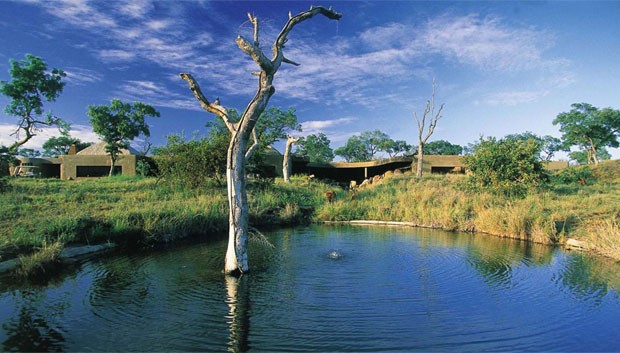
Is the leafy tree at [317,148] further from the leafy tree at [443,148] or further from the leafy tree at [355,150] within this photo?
the leafy tree at [443,148]

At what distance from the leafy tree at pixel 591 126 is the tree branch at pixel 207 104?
4436 cm

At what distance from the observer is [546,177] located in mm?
17250

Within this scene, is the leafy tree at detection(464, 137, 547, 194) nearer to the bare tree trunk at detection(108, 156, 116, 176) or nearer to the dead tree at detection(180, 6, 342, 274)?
the dead tree at detection(180, 6, 342, 274)

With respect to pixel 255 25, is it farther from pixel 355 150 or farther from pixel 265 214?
pixel 355 150

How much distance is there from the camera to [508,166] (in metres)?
16.5

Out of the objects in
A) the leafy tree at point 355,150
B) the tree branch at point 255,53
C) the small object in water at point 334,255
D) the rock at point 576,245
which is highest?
the leafy tree at point 355,150

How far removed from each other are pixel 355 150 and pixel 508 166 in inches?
1662

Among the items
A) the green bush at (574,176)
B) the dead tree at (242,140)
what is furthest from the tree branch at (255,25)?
the green bush at (574,176)

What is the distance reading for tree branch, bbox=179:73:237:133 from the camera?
7.00 metres

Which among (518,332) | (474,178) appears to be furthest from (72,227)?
(474,178)

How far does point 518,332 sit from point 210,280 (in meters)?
4.91

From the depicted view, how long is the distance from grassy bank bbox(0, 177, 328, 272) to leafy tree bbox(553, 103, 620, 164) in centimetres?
3718

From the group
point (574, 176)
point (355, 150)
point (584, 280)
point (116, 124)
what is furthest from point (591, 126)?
point (116, 124)

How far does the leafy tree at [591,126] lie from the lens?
39000 mm
